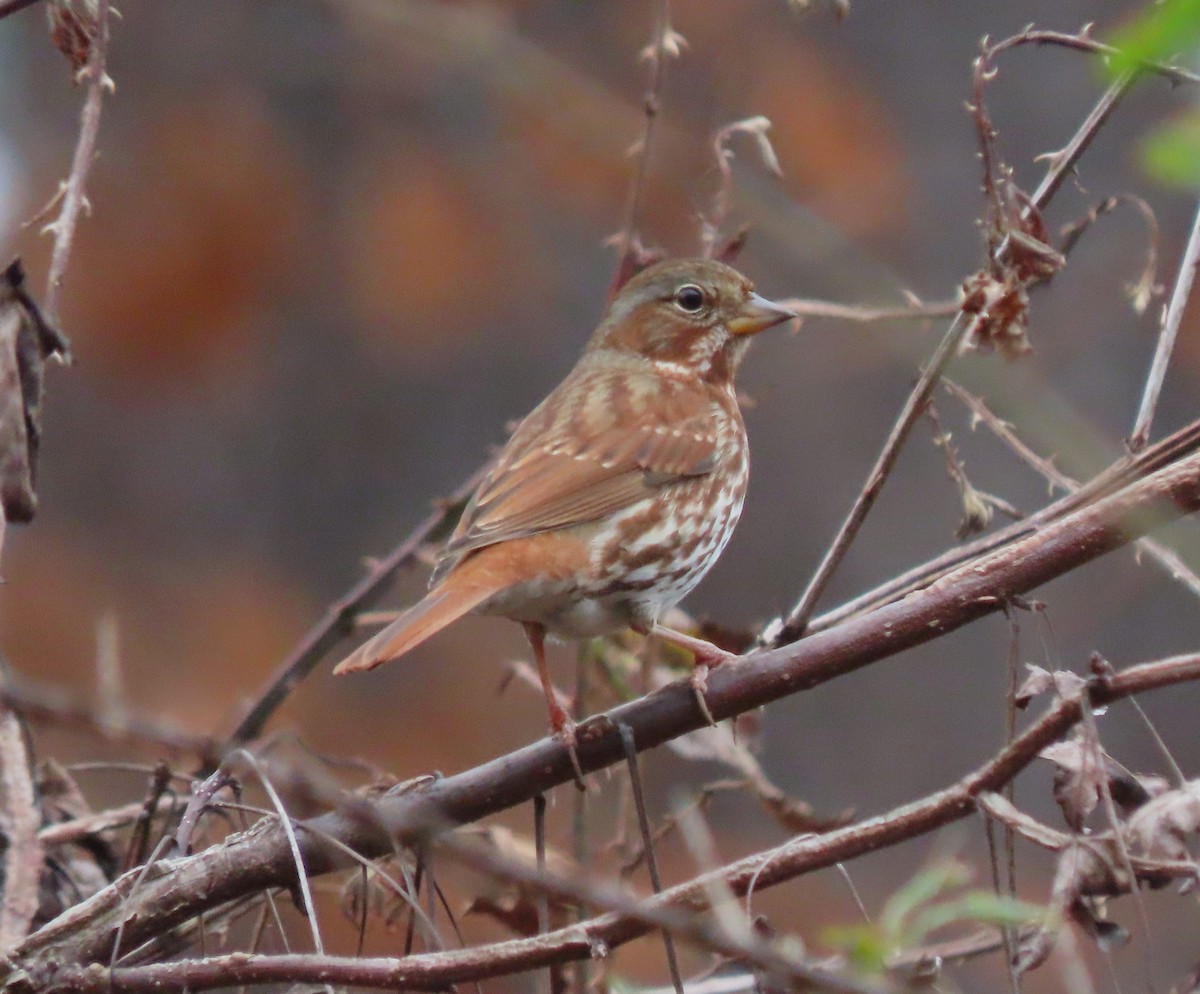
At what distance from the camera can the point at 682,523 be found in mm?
3373

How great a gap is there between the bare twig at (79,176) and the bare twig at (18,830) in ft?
2.28

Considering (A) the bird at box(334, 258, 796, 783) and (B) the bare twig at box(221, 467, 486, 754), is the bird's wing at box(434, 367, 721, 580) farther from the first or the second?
(B) the bare twig at box(221, 467, 486, 754)

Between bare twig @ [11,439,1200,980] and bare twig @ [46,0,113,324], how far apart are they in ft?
2.86

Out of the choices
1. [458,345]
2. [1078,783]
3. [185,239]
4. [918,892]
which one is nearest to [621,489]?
[1078,783]

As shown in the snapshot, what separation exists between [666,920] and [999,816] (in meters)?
0.77

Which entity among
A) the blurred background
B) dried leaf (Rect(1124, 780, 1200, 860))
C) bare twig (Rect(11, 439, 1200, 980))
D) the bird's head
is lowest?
dried leaf (Rect(1124, 780, 1200, 860))

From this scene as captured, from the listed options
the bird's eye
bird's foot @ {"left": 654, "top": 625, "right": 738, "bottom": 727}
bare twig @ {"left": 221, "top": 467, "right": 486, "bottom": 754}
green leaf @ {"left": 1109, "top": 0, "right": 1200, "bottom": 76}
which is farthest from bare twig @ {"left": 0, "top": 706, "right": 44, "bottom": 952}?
green leaf @ {"left": 1109, "top": 0, "right": 1200, "bottom": 76}

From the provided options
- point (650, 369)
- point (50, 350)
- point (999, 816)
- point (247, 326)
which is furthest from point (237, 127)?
point (999, 816)

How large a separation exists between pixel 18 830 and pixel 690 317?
6.86 feet

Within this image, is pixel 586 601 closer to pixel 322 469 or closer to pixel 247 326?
→ pixel 322 469

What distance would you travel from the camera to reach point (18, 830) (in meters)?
2.52

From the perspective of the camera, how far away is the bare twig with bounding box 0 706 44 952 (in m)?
2.44

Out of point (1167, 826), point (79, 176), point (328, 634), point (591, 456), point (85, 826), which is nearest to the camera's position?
point (1167, 826)

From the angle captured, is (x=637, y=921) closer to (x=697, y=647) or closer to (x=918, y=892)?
(x=918, y=892)
